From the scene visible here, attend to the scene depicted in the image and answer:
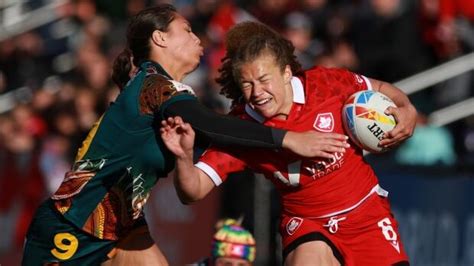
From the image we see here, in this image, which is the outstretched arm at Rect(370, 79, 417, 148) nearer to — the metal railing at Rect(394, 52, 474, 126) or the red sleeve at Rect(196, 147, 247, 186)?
the red sleeve at Rect(196, 147, 247, 186)

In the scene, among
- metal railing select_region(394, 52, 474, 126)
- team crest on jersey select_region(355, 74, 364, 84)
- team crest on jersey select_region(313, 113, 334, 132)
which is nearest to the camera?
team crest on jersey select_region(313, 113, 334, 132)

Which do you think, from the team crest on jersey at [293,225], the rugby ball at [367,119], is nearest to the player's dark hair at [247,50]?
the rugby ball at [367,119]

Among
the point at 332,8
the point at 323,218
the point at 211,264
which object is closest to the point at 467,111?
the point at 332,8

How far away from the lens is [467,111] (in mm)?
12516

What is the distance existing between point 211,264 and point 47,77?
8.86 meters

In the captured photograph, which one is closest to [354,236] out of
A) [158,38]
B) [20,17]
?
[158,38]

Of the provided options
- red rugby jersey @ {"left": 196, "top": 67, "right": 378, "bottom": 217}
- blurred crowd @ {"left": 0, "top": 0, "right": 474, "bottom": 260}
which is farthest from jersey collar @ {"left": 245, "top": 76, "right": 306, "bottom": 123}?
blurred crowd @ {"left": 0, "top": 0, "right": 474, "bottom": 260}

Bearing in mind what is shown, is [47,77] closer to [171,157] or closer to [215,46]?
[215,46]

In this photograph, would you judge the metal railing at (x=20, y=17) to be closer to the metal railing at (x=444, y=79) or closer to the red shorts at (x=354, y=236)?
the metal railing at (x=444, y=79)

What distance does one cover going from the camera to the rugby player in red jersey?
7.28 meters

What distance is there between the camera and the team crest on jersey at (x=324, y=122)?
7.34 meters

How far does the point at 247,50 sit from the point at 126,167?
0.94 m

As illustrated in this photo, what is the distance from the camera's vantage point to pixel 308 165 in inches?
288

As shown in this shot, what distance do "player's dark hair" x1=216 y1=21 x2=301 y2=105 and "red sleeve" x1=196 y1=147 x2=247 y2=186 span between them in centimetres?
40
